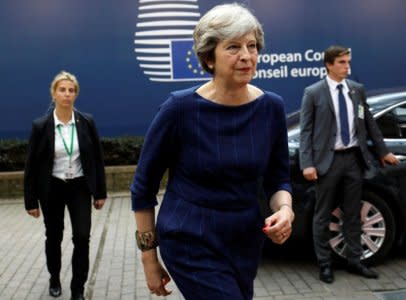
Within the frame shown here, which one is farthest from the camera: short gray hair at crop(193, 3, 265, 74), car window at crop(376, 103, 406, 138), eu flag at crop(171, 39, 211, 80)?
eu flag at crop(171, 39, 211, 80)

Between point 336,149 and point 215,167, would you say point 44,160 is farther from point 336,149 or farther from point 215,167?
point 215,167

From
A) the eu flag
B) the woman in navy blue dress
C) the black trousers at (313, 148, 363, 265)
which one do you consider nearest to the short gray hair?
the woman in navy blue dress

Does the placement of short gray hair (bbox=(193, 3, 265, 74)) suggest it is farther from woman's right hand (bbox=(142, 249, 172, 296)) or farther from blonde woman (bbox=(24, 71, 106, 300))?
blonde woman (bbox=(24, 71, 106, 300))

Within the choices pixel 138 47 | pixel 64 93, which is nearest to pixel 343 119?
pixel 64 93

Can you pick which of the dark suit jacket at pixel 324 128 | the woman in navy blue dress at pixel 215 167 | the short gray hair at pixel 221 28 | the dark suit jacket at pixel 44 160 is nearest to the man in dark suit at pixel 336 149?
the dark suit jacket at pixel 324 128

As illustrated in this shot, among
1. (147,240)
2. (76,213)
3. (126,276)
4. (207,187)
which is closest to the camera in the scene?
(207,187)

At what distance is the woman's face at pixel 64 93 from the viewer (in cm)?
480

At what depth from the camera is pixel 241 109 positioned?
2.28 meters

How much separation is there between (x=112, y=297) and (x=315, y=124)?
2.23 m

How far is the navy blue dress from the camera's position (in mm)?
2232

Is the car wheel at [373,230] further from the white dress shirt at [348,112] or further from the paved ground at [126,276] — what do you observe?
the white dress shirt at [348,112]

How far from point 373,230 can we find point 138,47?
681 centimetres

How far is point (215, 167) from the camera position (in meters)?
2.22

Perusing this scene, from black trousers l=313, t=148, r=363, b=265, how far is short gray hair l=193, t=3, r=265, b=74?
2.96m
